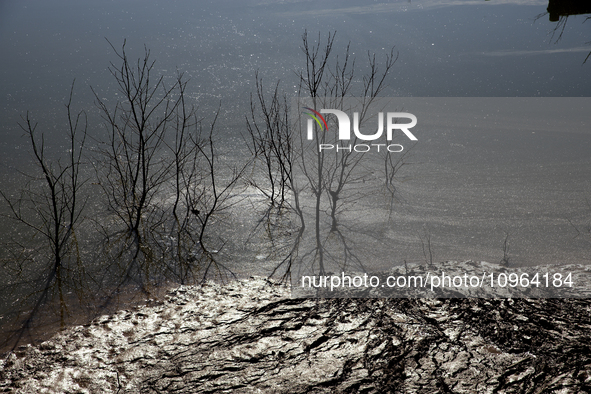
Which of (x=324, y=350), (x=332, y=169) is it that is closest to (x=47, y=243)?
(x=324, y=350)

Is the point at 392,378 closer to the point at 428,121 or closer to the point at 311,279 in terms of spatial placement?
the point at 311,279

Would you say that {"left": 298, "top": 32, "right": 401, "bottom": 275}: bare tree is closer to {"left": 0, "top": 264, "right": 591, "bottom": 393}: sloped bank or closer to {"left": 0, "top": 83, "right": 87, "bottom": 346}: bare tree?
{"left": 0, "top": 264, "right": 591, "bottom": 393}: sloped bank

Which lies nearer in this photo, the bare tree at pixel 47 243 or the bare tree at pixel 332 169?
the bare tree at pixel 47 243

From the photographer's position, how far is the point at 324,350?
1.85m

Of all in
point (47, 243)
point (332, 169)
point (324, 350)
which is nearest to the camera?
point (324, 350)

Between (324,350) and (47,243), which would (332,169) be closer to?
(47,243)

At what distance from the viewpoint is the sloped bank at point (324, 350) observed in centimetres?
164

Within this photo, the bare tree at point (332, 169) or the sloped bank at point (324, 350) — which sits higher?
the bare tree at point (332, 169)

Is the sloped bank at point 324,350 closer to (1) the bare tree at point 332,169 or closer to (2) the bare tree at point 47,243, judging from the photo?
(2) the bare tree at point 47,243

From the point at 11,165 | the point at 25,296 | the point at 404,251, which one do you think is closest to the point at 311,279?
the point at 404,251

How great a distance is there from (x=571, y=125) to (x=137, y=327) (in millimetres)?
5749

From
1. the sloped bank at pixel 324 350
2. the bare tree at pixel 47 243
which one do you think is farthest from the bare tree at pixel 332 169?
the bare tree at pixel 47 243

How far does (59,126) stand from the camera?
5508mm

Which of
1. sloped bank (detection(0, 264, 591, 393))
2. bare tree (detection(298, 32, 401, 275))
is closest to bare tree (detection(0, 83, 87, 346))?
sloped bank (detection(0, 264, 591, 393))
